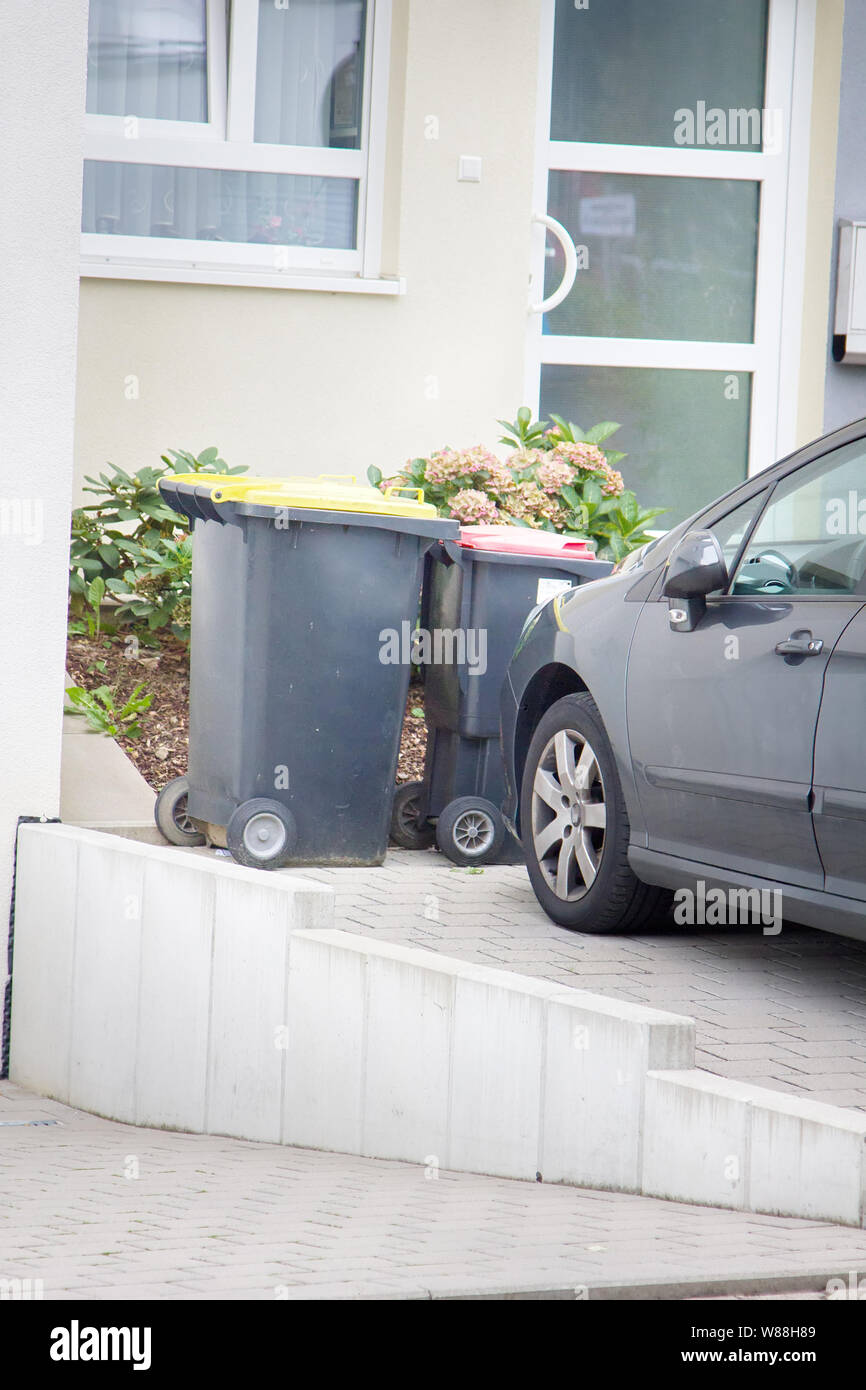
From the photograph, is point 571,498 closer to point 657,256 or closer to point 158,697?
point 158,697

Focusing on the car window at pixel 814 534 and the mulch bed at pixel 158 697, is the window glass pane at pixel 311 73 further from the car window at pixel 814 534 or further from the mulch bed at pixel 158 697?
the car window at pixel 814 534

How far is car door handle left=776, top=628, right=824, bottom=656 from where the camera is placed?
4570mm

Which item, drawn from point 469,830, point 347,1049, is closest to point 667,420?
point 469,830

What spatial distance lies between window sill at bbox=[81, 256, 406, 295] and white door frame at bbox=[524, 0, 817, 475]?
1010mm

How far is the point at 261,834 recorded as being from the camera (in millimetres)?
6422

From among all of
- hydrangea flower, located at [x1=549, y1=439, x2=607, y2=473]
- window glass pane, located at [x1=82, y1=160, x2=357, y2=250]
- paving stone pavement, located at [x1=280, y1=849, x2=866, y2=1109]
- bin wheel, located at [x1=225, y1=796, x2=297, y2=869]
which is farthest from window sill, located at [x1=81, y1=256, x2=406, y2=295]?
paving stone pavement, located at [x1=280, y1=849, x2=866, y2=1109]

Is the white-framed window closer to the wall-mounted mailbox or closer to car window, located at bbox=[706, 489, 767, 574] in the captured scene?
the wall-mounted mailbox

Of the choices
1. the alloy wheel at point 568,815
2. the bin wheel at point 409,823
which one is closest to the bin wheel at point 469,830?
the bin wheel at point 409,823

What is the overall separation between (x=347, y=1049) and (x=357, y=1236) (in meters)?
1.21

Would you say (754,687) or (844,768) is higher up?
(754,687)

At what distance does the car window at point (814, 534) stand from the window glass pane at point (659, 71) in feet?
19.2

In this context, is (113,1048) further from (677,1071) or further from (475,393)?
(475,393)

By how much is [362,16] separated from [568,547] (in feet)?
14.3

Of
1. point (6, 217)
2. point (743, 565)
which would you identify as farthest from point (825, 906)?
point (6, 217)
